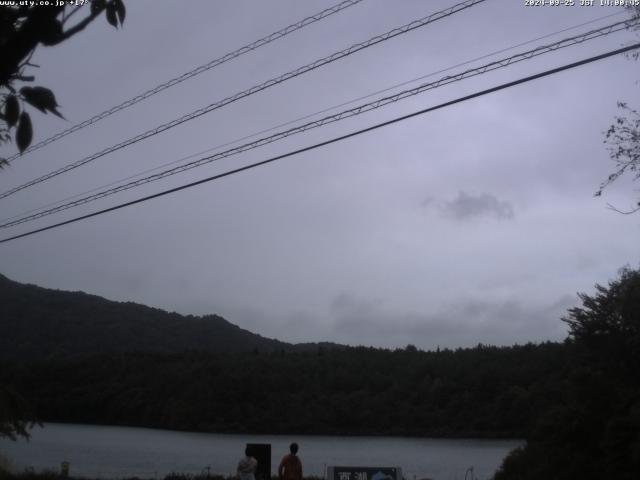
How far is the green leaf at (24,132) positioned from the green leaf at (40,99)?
80mm

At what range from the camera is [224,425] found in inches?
2596

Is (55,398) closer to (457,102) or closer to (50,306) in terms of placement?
(50,306)

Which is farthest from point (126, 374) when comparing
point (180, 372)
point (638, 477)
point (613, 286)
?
point (638, 477)

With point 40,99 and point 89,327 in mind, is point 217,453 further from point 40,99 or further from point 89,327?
point 89,327

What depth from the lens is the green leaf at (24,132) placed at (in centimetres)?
366

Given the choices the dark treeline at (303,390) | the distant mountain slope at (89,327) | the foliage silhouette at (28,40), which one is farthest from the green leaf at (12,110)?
the distant mountain slope at (89,327)

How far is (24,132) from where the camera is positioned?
3680 mm

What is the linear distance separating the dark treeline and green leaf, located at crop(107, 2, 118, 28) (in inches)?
1925

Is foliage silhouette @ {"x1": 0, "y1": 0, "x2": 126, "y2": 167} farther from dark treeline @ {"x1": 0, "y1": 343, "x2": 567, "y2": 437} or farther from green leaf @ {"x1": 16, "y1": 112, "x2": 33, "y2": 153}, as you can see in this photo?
dark treeline @ {"x1": 0, "y1": 343, "x2": 567, "y2": 437}

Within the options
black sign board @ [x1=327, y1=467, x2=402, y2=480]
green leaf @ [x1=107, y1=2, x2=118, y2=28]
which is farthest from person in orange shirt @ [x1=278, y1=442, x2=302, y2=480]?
green leaf @ [x1=107, y1=2, x2=118, y2=28]

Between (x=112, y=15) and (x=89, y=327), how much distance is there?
84057mm

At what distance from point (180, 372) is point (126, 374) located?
4868 millimetres

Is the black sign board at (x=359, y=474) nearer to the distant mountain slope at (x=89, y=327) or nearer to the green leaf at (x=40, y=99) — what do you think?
the green leaf at (x=40, y=99)

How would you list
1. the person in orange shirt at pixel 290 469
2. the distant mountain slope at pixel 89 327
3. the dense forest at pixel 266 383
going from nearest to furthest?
the person in orange shirt at pixel 290 469 < the dense forest at pixel 266 383 < the distant mountain slope at pixel 89 327
